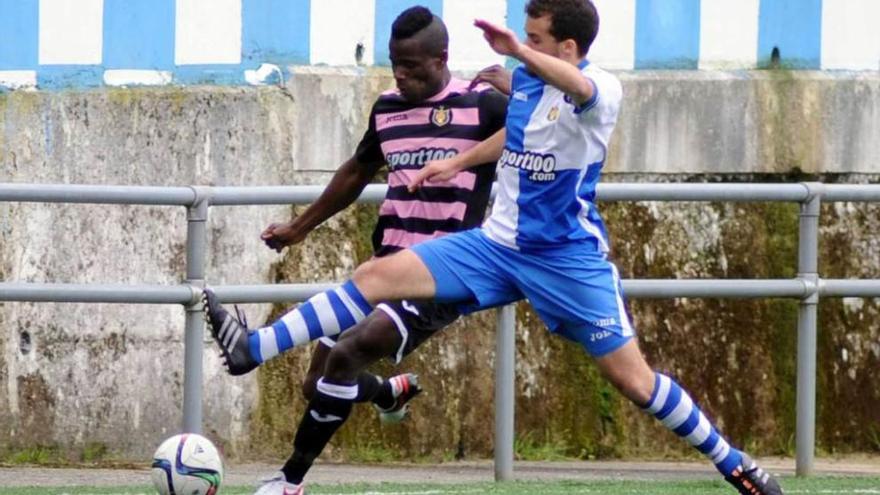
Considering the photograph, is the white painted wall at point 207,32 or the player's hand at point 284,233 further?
the white painted wall at point 207,32

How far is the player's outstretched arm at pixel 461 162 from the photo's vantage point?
6969 mm

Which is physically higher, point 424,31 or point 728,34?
point 728,34

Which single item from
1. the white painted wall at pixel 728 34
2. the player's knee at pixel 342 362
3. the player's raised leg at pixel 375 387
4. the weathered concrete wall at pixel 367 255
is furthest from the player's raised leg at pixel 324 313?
the white painted wall at pixel 728 34

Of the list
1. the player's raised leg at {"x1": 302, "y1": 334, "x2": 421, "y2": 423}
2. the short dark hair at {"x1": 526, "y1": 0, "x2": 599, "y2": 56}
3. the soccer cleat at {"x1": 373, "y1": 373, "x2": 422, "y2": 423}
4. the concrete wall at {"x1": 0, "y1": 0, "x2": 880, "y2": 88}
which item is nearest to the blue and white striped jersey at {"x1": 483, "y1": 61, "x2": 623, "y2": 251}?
the short dark hair at {"x1": 526, "y1": 0, "x2": 599, "y2": 56}

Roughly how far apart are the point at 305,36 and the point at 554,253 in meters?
3.52

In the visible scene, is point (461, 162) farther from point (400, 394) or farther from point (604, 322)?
point (400, 394)

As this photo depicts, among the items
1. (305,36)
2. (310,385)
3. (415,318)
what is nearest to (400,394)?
(310,385)

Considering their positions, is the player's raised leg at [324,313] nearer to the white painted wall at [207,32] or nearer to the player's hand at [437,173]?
the player's hand at [437,173]

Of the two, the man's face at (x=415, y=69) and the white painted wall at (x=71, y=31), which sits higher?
the white painted wall at (x=71, y=31)

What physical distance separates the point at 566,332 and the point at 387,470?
9.50ft

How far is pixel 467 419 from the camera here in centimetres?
1012

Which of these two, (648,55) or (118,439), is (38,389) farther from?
(648,55)

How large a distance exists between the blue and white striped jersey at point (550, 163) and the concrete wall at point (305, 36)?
10.6 feet

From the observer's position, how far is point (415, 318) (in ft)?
23.7
